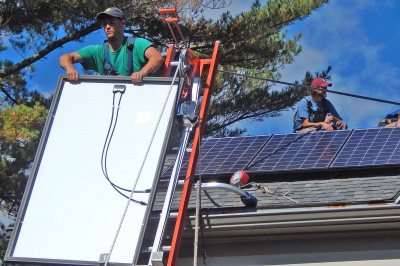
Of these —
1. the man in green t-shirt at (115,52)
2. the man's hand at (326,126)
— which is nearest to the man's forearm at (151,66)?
the man in green t-shirt at (115,52)

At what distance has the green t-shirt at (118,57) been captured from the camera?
21.9 ft

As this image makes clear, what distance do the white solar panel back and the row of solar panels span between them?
1022 mm

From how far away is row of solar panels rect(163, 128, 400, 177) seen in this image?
7.24 meters

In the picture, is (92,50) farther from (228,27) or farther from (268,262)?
(228,27)

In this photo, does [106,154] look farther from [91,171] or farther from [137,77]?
[137,77]

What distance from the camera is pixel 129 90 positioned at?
6.17m

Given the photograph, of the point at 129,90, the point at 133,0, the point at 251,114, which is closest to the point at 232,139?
the point at 129,90

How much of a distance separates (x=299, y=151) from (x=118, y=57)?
195 cm

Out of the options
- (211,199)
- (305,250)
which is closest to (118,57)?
(211,199)

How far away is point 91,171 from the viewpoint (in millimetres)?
5875

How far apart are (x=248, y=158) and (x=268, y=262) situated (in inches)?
56.0

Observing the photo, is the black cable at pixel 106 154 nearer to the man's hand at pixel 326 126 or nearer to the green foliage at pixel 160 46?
the man's hand at pixel 326 126

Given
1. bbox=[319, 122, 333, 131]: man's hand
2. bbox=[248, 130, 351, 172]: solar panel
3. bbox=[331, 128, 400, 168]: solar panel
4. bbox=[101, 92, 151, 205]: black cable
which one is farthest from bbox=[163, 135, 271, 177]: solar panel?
bbox=[101, 92, 151, 205]: black cable

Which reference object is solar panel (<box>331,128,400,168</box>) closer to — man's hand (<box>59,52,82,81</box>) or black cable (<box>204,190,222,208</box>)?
black cable (<box>204,190,222,208</box>)
